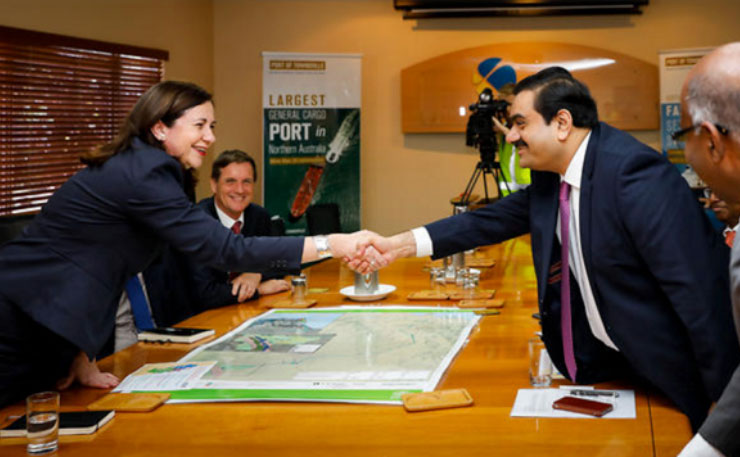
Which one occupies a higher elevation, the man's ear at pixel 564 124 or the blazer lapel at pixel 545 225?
the man's ear at pixel 564 124

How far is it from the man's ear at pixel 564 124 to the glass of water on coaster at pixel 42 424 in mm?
1348

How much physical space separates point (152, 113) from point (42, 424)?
95 centimetres

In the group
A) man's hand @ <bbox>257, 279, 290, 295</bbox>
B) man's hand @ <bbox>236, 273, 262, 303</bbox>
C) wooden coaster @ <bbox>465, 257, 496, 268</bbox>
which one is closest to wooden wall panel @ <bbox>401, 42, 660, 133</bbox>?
wooden coaster @ <bbox>465, 257, 496, 268</bbox>

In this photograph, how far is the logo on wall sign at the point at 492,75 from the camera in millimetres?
7191

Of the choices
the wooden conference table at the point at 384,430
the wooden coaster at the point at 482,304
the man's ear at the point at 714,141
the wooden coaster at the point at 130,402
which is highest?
the man's ear at the point at 714,141

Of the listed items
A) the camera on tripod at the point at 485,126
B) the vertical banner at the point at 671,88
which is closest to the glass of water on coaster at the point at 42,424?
the camera on tripod at the point at 485,126

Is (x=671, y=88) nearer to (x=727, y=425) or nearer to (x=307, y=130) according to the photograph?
(x=307, y=130)

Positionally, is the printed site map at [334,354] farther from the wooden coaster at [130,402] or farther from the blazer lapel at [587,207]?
the blazer lapel at [587,207]

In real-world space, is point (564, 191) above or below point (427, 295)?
above

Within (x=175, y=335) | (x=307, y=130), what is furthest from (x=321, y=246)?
(x=307, y=130)

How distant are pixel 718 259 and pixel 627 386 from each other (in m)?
0.36

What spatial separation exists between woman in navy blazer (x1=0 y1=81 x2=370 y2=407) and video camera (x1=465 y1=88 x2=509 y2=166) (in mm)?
2852

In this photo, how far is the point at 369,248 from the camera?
270 cm

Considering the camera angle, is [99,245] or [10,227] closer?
[99,245]
